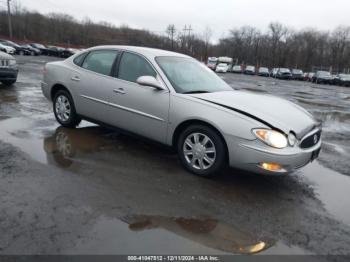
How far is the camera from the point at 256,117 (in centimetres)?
366

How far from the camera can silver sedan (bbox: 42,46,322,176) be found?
3592 millimetres

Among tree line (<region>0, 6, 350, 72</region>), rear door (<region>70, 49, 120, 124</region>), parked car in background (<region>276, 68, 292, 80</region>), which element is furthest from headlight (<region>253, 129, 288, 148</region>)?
tree line (<region>0, 6, 350, 72</region>)

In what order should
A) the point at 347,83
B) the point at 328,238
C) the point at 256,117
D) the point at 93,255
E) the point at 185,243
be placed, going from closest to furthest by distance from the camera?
the point at 93,255
the point at 185,243
the point at 328,238
the point at 256,117
the point at 347,83

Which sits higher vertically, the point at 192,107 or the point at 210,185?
the point at 192,107

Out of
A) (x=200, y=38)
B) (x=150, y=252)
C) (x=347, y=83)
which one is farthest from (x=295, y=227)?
(x=200, y=38)

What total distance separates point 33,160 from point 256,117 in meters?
3.00

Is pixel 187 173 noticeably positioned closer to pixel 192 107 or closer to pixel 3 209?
pixel 192 107

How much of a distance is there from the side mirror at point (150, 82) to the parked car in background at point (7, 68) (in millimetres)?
7191

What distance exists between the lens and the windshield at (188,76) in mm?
4418

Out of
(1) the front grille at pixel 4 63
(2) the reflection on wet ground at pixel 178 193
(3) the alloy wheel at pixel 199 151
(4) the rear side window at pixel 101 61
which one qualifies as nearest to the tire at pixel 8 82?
(1) the front grille at pixel 4 63

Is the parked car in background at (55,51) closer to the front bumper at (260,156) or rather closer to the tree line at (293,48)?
the front bumper at (260,156)

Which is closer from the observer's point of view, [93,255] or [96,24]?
[93,255]

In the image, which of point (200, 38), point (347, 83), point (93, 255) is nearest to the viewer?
point (93, 255)

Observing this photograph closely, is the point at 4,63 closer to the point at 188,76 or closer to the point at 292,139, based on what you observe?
the point at 188,76
